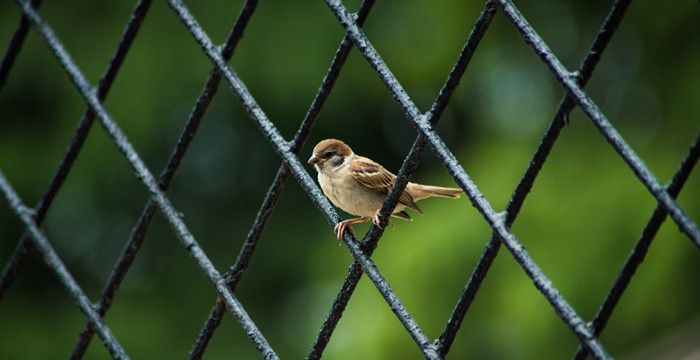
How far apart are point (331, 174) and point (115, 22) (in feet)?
6.20

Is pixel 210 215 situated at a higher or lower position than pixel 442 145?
higher

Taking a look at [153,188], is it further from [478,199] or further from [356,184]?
[356,184]

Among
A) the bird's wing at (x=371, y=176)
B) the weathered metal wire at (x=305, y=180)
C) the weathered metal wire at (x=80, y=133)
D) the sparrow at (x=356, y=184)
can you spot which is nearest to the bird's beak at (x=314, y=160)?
the sparrow at (x=356, y=184)

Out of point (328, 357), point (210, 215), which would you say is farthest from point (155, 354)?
point (328, 357)

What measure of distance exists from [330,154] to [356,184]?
186 mm

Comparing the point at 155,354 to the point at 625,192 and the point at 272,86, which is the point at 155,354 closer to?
the point at 272,86

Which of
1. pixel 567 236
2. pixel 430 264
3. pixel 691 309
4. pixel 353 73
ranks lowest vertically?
pixel 691 309

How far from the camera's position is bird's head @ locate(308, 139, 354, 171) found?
2795mm

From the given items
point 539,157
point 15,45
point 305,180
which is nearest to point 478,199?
point 539,157

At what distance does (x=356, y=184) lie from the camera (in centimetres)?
268

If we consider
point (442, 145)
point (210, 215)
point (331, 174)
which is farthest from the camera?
point (210, 215)

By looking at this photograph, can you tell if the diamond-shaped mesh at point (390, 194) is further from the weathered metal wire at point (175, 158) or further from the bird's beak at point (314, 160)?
the bird's beak at point (314, 160)

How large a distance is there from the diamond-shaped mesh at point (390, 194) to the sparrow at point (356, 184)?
31.7 inches

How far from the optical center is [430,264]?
10.0ft
